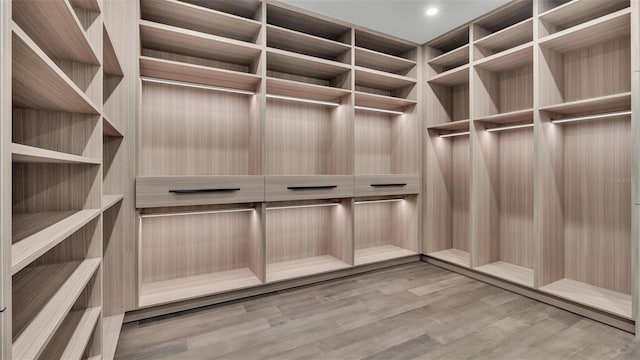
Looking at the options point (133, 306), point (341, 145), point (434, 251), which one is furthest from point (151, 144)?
point (434, 251)

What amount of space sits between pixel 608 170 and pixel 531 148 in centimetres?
61

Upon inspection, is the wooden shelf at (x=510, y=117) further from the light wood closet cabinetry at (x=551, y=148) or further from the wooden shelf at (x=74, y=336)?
the wooden shelf at (x=74, y=336)

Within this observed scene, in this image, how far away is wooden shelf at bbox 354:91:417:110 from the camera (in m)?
3.21

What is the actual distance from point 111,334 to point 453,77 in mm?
3798

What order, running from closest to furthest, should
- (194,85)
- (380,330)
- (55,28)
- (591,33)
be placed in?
(55,28), (380,330), (591,33), (194,85)

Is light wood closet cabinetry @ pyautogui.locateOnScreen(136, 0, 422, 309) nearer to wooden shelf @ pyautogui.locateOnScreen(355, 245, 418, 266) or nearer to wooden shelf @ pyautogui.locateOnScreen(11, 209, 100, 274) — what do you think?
wooden shelf @ pyautogui.locateOnScreen(355, 245, 418, 266)

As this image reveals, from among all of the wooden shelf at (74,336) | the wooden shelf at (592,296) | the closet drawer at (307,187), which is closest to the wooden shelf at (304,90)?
the closet drawer at (307,187)

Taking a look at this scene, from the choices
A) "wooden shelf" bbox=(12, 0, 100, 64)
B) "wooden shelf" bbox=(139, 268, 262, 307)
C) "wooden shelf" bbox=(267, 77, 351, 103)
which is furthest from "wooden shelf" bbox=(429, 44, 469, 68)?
"wooden shelf" bbox=(12, 0, 100, 64)

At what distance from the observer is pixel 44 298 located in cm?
112

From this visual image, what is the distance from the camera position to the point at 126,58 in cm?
214

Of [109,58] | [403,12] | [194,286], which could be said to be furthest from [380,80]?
[194,286]

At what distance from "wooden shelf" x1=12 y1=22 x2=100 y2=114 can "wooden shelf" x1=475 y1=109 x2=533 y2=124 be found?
3056 mm

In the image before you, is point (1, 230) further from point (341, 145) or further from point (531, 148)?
point (531, 148)

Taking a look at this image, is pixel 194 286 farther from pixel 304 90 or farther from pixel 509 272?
pixel 509 272
